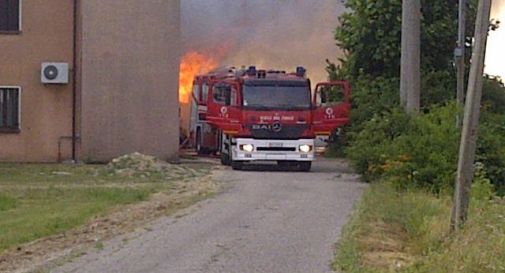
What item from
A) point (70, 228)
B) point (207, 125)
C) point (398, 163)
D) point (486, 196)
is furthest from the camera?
point (207, 125)

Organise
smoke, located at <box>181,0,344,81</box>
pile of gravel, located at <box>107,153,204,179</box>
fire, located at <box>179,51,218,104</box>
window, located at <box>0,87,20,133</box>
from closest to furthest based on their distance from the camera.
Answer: pile of gravel, located at <box>107,153,204,179</box> < window, located at <box>0,87,20,133</box> < fire, located at <box>179,51,218,104</box> < smoke, located at <box>181,0,344,81</box>

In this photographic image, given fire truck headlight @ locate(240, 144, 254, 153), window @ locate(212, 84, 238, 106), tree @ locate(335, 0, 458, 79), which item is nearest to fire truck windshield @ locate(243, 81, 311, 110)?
window @ locate(212, 84, 238, 106)

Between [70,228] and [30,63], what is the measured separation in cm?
1906

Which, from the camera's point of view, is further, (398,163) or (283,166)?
(283,166)

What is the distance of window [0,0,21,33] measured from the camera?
1476 inches

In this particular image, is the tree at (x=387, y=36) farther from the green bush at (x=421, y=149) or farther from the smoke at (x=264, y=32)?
Result: the green bush at (x=421, y=149)

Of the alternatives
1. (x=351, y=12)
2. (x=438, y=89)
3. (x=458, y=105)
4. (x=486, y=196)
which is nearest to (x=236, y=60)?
(x=351, y=12)

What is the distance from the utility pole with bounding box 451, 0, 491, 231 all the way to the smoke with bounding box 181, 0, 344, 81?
105 ft

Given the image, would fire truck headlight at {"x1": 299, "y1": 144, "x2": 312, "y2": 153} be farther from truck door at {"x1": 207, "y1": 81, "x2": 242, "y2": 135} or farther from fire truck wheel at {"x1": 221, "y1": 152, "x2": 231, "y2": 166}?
fire truck wheel at {"x1": 221, "y1": 152, "x2": 231, "y2": 166}

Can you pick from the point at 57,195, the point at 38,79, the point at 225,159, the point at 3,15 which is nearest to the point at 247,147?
the point at 225,159

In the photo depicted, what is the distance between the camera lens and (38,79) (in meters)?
37.3

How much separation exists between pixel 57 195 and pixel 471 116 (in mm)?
11821

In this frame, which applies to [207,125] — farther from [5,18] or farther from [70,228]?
[70,228]

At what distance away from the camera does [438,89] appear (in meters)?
46.6
